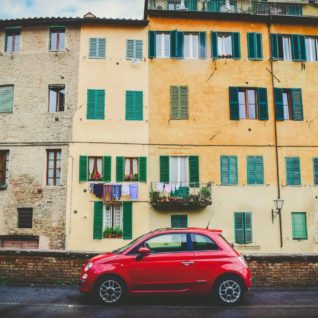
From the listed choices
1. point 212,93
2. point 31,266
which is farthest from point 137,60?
point 31,266

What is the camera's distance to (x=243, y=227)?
19766 millimetres

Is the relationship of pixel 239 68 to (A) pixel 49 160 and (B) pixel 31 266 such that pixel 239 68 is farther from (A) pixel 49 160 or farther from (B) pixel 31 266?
(B) pixel 31 266

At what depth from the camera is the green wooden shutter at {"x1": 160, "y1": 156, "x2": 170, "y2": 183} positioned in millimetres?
19812

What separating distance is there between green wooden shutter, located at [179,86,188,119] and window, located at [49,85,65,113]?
19.9 ft

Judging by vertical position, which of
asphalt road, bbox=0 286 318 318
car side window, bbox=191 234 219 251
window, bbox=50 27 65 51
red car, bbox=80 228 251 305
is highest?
window, bbox=50 27 65 51

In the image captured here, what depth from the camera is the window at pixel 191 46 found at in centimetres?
2131

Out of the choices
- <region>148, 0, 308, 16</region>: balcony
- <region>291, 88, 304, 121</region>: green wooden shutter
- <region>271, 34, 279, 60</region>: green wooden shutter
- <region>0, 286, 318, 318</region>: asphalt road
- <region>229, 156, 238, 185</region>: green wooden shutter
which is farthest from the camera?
<region>148, 0, 308, 16</region>: balcony

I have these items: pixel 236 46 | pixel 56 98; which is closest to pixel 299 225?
pixel 236 46

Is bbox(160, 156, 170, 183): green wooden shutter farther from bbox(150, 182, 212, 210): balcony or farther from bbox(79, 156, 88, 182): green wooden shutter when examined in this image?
bbox(79, 156, 88, 182): green wooden shutter

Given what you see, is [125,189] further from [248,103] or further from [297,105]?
[297,105]

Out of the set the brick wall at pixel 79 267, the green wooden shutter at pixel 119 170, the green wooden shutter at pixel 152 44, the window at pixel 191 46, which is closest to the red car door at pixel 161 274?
the brick wall at pixel 79 267

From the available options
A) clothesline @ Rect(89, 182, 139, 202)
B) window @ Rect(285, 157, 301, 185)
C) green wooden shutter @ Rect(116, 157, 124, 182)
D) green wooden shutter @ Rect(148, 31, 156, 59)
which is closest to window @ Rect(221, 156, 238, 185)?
window @ Rect(285, 157, 301, 185)

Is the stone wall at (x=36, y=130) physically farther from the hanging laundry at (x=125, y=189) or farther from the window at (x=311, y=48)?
the window at (x=311, y=48)

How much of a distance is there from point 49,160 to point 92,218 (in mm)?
3740
